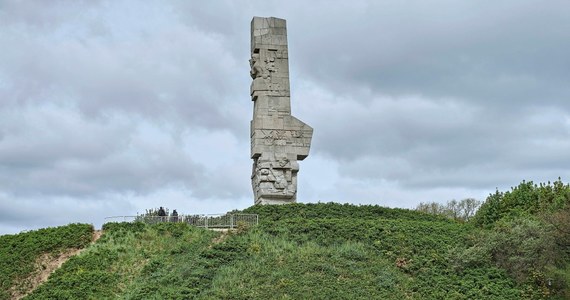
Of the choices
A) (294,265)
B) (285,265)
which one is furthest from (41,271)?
(294,265)

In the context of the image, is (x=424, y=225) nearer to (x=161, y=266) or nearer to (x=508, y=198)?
(x=508, y=198)

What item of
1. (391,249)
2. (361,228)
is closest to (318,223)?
(361,228)

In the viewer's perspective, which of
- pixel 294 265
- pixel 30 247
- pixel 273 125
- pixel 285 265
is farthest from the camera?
pixel 273 125

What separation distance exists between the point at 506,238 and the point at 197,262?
8.98m

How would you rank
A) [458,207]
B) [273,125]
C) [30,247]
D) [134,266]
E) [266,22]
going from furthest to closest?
[458,207]
[266,22]
[273,125]
[30,247]
[134,266]

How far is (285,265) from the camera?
2164 cm

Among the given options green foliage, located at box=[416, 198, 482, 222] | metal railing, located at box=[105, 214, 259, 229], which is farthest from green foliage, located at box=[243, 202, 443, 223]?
green foliage, located at box=[416, 198, 482, 222]

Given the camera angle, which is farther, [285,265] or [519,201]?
[519,201]

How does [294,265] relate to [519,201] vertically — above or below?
below

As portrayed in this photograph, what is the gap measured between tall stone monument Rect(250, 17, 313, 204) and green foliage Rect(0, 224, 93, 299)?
981 centimetres

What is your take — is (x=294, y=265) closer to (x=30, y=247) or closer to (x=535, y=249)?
(x=535, y=249)

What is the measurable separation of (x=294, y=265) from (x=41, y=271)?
→ 8.54 metres

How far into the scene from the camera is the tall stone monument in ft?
112

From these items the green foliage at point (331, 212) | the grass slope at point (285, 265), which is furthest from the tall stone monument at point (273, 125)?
the grass slope at point (285, 265)
